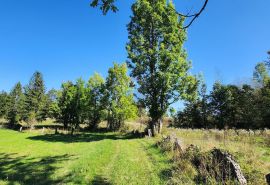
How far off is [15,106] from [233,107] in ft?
195

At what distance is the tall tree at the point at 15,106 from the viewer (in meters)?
61.8

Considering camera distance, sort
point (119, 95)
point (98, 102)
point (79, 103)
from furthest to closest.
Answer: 1. point (98, 102)
2. point (119, 95)
3. point (79, 103)

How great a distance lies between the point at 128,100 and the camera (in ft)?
136

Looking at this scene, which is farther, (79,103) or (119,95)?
(119,95)

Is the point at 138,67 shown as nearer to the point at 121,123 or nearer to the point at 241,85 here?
the point at 121,123

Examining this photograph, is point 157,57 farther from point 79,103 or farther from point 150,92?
point 79,103

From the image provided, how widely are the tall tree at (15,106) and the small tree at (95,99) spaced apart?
2386 cm

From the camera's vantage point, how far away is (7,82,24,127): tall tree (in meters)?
61.8

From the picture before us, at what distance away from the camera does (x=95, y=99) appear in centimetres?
4775

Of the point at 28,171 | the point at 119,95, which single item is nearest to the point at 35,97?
the point at 119,95

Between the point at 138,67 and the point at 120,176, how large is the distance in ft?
61.7

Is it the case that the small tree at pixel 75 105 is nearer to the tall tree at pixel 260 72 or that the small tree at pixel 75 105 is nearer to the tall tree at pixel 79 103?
the tall tree at pixel 79 103

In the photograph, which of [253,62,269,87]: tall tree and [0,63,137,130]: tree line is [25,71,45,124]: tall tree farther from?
[253,62,269,87]: tall tree

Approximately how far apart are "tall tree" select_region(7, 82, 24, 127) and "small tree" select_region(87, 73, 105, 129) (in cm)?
2386
